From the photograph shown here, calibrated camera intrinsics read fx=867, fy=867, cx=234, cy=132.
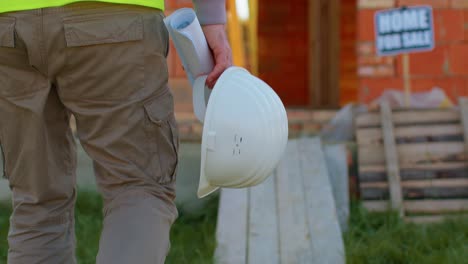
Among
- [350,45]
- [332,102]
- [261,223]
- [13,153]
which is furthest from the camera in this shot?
[350,45]

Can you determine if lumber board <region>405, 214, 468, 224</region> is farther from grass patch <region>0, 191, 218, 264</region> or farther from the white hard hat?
the white hard hat

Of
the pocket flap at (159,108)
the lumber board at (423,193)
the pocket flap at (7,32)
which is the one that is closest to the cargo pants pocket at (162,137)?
the pocket flap at (159,108)

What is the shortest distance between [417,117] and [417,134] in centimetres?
11

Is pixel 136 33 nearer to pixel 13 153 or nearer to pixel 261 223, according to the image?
pixel 13 153

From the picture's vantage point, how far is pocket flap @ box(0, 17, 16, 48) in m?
1.94

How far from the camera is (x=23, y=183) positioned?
Answer: 2.11 m

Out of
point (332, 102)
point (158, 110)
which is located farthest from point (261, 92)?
point (332, 102)

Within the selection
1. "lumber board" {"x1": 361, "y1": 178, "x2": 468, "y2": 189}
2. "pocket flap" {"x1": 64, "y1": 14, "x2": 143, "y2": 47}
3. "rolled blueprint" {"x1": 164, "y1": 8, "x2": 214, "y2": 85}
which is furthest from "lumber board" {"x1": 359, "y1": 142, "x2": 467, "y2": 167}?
"pocket flap" {"x1": 64, "y1": 14, "x2": 143, "y2": 47}

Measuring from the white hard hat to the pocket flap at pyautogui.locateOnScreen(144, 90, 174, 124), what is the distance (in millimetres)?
96

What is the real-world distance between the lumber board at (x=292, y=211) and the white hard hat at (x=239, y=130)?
1.29 meters

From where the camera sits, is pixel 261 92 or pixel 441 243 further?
pixel 441 243

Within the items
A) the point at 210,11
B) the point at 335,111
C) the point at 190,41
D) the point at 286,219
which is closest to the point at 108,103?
the point at 190,41

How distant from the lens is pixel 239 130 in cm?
202

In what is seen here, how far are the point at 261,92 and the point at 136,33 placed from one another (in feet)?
1.09
